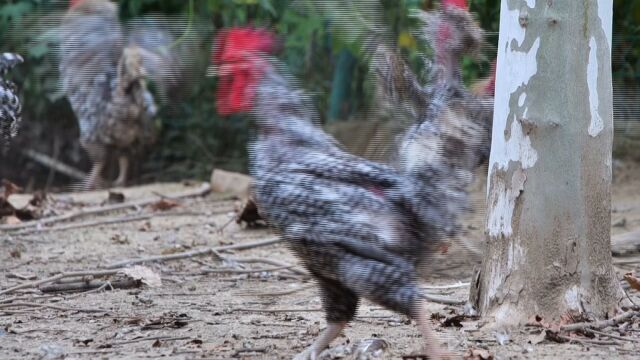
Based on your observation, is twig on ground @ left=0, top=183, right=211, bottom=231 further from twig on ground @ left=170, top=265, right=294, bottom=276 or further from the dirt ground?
twig on ground @ left=170, top=265, right=294, bottom=276

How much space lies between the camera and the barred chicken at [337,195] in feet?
10.4

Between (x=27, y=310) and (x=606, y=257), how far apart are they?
8.44 ft

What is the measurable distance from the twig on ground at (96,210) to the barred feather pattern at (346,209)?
4065 millimetres

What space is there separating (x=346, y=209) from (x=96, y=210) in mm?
4896

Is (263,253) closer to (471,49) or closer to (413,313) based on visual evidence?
(471,49)

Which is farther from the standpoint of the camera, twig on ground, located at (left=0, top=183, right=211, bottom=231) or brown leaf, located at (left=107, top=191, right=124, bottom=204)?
brown leaf, located at (left=107, top=191, right=124, bottom=204)

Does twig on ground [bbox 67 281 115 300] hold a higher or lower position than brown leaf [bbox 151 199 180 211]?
higher

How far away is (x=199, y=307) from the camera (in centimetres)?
458

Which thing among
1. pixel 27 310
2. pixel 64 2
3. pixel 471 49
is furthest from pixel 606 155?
pixel 64 2

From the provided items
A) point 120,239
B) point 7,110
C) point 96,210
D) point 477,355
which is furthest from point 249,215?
point 477,355

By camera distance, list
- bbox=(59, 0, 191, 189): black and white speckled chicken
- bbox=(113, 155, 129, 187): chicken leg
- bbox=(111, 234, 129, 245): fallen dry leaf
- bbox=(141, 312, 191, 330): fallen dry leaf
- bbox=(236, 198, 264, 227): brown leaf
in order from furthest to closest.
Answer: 1. bbox=(113, 155, 129, 187): chicken leg
2. bbox=(59, 0, 191, 189): black and white speckled chicken
3. bbox=(236, 198, 264, 227): brown leaf
4. bbox=(111, 234, 129, 245): fallen dry leaf
5. bbox=(141, 312, 191, 330): fallen dry leaf

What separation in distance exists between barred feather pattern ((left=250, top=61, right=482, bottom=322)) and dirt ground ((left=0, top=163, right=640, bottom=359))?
1.41 ft

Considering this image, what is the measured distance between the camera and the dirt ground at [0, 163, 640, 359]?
3.67 m

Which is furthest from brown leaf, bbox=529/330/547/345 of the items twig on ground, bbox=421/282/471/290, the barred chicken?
twig on ground, bbox=421/282/471/290
